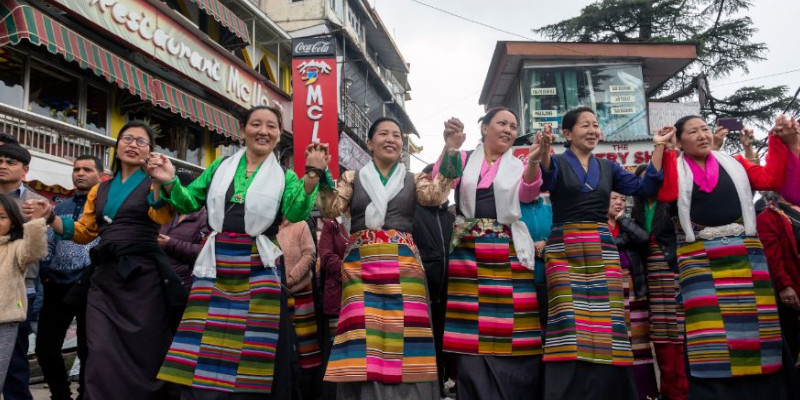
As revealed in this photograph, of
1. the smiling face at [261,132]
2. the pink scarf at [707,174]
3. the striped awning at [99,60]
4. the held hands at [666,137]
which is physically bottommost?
the pink scarf at [707,174]

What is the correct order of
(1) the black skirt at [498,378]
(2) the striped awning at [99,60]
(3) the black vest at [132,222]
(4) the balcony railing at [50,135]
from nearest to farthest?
(1) the black skirt at [498,378], (3) the black vest at [132,222], (2) the striped awning at [99,60], (4) the balcony railing at [50,135]

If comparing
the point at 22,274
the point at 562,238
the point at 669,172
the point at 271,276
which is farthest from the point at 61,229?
the point at 669,172

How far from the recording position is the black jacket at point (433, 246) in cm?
446

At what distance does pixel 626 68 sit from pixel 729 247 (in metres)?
12.8

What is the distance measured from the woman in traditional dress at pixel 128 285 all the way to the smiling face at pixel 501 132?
2.01m

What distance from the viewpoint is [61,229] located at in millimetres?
3639

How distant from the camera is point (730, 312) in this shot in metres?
3.28

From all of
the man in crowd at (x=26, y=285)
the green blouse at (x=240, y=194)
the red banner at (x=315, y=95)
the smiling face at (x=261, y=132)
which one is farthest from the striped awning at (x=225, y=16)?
the green blouse at (x=240, y=194)

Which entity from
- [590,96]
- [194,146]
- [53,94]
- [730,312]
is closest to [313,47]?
[194,146]

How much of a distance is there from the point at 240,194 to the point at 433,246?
175cm

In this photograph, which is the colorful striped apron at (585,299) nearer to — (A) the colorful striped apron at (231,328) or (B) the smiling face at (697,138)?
(B) the smiling face at (697,138)

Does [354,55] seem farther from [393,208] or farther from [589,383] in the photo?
[589,383]

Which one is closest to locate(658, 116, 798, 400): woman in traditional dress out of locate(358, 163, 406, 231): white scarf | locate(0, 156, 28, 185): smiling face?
locate(358, 163, 406, 231): white scarf

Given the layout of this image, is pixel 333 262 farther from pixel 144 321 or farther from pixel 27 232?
pixel 27 232
